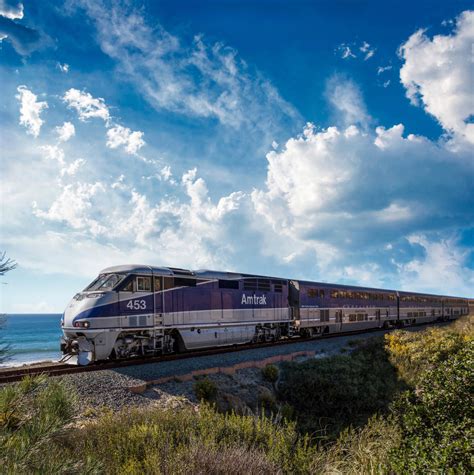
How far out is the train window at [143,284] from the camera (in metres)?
16.5

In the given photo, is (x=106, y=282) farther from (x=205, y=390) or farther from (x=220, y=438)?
(x=220, y=438)

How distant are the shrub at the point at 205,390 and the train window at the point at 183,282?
238 inches

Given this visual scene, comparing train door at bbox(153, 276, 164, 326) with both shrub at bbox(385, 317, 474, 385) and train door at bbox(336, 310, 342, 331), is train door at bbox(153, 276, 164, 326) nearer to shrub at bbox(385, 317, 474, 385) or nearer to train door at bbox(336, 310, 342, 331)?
Answer: shrub at bbox(385, 317, 474, 385)

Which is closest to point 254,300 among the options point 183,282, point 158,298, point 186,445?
point 183,282

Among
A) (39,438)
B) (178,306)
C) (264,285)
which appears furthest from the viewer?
(264,285)

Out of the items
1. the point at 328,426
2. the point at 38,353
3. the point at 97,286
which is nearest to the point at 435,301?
the point at 328,426

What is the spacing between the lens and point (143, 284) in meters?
16.8

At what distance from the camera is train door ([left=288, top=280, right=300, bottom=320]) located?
2709 cm

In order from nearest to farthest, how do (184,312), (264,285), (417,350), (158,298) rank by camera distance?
(158,298), (184,312), (417,350), (264,285)

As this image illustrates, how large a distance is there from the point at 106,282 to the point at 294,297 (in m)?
14.6

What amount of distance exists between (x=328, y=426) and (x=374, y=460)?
20.4 feet

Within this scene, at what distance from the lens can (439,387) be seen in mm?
8797

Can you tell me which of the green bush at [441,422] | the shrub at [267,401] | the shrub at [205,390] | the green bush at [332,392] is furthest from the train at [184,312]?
the green bush at [441,422]

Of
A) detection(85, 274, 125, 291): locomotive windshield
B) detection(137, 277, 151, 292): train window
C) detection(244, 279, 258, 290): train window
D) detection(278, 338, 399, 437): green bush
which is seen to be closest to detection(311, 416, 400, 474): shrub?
detection(278, 338, 399, 437): green bush
